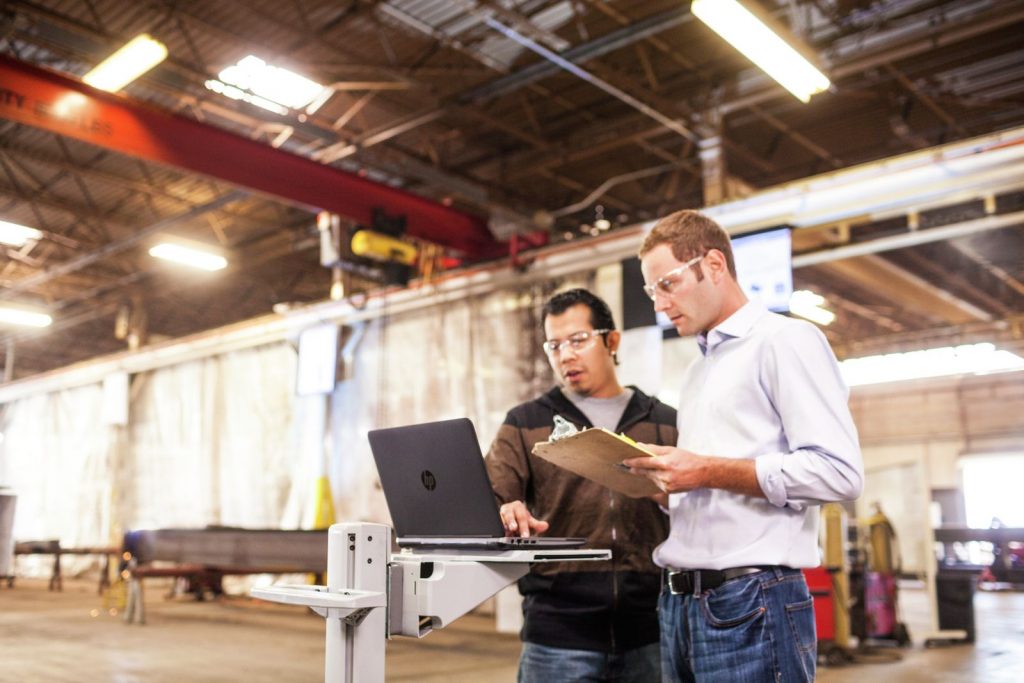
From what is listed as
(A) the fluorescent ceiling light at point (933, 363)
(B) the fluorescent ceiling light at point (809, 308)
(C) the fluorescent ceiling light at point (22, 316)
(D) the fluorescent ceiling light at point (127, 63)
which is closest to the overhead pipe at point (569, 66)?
(D) the fluorescent ceiling light at point (127, 63)

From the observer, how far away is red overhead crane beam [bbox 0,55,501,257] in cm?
592

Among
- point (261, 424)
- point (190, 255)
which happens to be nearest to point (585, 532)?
point (261, 424)

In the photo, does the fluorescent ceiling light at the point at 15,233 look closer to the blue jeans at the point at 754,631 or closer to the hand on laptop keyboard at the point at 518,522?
the hand on laptop keyboard at the point at 518,522

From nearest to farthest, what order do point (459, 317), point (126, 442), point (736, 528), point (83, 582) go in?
point (736, 528), point (459, 317), point (126, 442), point (83, 582)

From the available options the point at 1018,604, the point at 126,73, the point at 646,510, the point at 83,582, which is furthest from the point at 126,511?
the point at 1018,604

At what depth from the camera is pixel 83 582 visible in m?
12.3

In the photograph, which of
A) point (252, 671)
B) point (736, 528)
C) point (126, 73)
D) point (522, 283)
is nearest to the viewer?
point (736, 528)

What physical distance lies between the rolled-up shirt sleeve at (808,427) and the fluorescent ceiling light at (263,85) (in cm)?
592

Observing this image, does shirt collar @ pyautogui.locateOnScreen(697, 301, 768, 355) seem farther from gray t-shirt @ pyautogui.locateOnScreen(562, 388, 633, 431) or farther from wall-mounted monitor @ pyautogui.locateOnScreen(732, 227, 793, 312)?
wall-mounted monitor @ pyautogui.locateOnScreen(732, 227, 793, 312)

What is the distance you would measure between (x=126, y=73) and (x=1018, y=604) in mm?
11864

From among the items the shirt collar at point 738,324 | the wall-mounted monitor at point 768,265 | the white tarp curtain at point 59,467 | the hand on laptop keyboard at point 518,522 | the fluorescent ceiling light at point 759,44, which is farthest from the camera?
the white tarp curtain at point 59,467

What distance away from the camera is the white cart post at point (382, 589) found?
167 cm

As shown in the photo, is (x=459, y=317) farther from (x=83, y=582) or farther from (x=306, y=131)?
(x=83, y=582)

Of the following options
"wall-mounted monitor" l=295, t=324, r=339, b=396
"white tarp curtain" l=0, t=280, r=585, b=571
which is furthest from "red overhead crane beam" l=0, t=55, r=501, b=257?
"wall-mounted monitor" l=295, t=324, r=339, b=396
